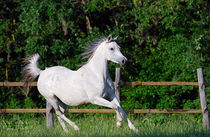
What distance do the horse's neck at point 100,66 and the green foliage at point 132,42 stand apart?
16.1 ft

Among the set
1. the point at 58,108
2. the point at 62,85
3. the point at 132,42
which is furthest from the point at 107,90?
the point at 132,42

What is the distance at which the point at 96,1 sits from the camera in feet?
38.7

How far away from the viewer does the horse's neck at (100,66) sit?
655 cm

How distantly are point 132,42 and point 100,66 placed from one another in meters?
6.44

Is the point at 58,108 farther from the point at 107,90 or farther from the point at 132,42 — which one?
the point at 132,42

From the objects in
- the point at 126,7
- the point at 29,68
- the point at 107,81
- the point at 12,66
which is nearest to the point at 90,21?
the point at 126,7

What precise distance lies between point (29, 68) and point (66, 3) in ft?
13.6

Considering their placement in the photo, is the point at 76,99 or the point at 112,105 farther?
the point at 76,99

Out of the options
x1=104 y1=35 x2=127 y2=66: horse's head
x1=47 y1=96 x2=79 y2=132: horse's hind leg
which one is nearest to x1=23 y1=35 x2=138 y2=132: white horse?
x1=104 y1=35 x2=127 y2=66: horse's head

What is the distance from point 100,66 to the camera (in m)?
6.58

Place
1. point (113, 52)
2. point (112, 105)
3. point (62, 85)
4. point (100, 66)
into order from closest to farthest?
point (112, 105)
point (113, 52)
point (100, 66)
point (62, 85)

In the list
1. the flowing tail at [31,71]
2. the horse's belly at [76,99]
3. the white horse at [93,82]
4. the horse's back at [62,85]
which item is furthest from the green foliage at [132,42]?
the horse's belly at [76,99]

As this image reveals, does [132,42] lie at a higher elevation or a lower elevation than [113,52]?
higher

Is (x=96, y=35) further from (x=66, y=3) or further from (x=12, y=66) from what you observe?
(x=12, y=66)
